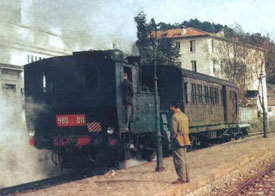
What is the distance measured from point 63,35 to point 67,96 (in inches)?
66.1

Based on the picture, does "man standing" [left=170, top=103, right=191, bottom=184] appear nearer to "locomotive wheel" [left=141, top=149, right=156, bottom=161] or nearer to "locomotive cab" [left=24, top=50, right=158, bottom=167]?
"locomotive cab" [left=24, top=50, right=158, bottom=167]

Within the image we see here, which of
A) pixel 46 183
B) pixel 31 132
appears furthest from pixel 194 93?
pixel 46 183

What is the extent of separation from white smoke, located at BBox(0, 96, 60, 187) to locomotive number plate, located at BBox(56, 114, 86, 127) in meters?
2.37

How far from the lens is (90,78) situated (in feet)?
40.9

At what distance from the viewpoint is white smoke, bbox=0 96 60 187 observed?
14.4m

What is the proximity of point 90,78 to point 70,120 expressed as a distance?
1.23m

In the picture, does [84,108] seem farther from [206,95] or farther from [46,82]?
[206,95]

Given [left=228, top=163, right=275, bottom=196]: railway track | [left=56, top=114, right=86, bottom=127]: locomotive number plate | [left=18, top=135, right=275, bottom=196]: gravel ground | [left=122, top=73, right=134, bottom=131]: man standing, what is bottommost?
[left=228, top=163, right=275, bottom=196]: railway track

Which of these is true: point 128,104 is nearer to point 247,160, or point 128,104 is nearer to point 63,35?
point 63,35

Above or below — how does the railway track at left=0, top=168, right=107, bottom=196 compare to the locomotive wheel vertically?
below

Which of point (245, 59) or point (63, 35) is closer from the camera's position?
point (63, 35)

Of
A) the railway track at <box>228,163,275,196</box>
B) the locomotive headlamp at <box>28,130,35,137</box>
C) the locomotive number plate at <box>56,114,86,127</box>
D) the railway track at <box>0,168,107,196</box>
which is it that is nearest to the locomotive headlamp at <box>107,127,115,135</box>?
the locomotive number plate at <box>56,114,86,127</box>

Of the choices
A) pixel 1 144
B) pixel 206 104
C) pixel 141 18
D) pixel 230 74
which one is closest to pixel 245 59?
pixel 230 74

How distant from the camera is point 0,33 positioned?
43.5ft
